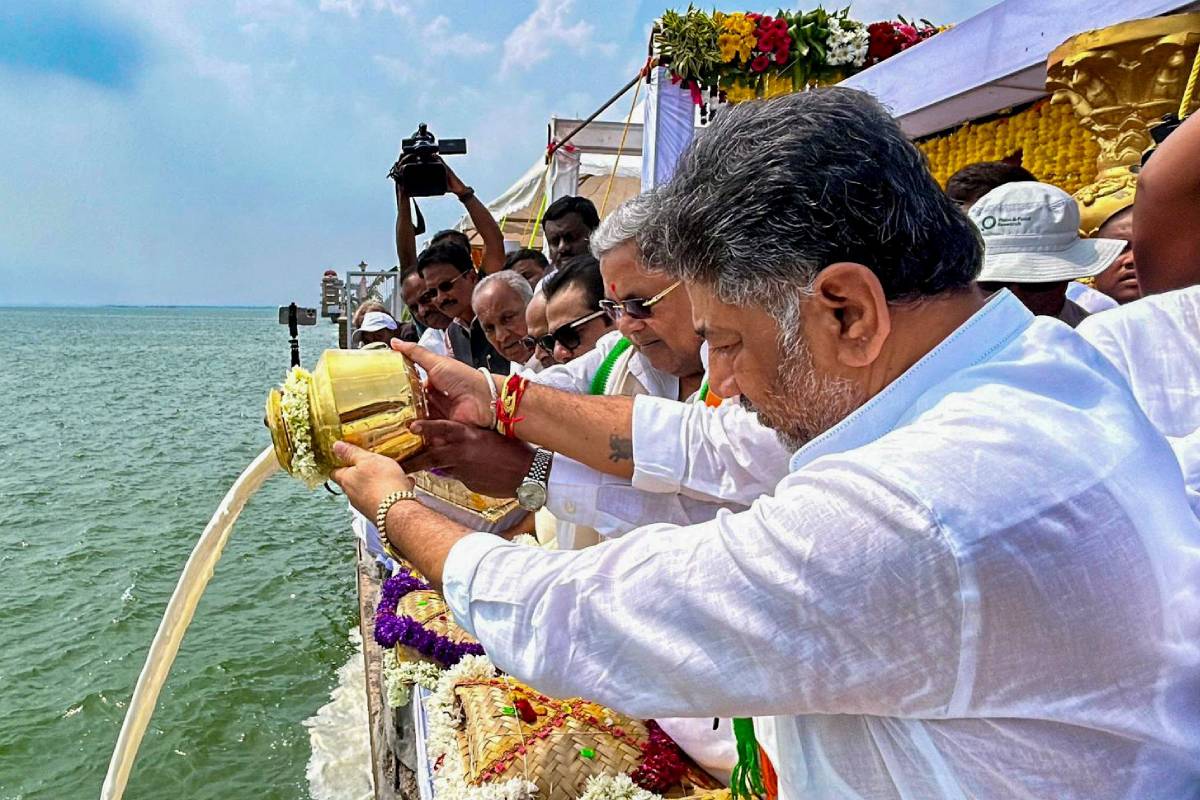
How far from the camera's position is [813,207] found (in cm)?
111

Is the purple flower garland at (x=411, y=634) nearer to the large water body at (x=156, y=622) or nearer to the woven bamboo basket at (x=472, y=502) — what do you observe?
the woven bamboo basket at (x=472, y=502)

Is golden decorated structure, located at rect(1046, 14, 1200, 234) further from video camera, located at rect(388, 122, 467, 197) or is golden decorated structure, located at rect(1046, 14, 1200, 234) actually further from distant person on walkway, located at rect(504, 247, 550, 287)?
video camera, located at rect(388, 122, 467, 197)

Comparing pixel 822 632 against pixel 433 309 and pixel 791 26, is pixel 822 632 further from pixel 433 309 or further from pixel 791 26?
pixel 791 26

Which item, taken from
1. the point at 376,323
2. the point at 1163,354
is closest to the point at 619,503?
the point at 1163,354

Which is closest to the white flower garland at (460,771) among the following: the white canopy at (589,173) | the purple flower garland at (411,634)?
the purple flower garland at (411,634)

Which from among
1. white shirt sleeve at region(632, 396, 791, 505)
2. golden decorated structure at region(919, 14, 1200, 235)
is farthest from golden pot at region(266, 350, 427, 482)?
golden decorated structure at region(919, 14, 1200, 235)

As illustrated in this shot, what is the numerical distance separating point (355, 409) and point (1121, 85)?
12.1 ft

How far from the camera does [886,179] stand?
1.13m

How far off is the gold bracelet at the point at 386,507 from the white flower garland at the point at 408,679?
2089mm

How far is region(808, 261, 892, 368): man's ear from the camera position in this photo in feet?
3.67

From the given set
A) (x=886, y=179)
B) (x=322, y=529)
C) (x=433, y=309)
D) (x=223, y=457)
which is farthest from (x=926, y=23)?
(x=223, y=457)

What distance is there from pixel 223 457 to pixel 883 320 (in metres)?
21.0

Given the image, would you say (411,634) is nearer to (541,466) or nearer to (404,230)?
(541,466)

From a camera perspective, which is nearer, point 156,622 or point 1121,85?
point 1121,85
